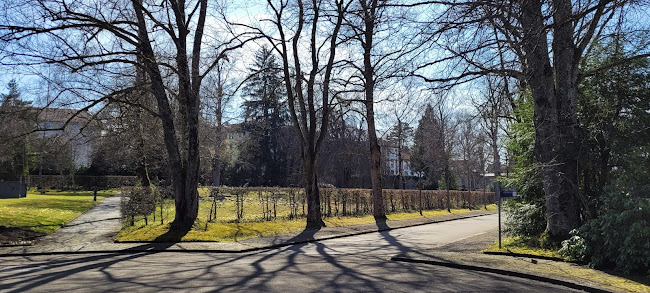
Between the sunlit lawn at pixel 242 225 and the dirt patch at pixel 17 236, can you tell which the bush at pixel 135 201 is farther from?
the dirt patch at pixel 17 236

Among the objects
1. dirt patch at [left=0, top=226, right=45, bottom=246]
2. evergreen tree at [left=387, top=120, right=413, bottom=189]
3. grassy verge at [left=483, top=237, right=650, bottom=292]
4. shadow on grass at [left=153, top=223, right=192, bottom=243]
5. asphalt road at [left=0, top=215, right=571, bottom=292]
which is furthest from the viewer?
evergreen tree at [left=387, top=120, right=413, bottom=189]

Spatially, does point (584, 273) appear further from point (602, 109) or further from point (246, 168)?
point (246, 168)

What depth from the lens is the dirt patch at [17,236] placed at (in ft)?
48.1

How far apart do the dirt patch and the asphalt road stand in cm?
296

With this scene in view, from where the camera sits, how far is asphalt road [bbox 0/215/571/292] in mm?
7918

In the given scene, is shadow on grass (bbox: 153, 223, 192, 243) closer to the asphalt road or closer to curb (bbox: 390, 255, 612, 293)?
the asphalt road

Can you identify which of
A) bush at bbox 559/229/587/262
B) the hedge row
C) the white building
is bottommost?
bush at bbox 559/229/587/262

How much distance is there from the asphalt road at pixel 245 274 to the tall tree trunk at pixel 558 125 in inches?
139

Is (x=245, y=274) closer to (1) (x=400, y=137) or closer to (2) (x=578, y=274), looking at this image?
(2) (x=578, y=274)

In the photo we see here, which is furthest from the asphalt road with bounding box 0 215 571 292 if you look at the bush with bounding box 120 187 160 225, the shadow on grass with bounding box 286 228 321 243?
the bush with bounding box 120 187 160 225

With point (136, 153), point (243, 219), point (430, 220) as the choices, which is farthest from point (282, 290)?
point (136, 153)

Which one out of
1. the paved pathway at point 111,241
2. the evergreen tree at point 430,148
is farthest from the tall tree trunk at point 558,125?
the evergreen tree at point 430,148

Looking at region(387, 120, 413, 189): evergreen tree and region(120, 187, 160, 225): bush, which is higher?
region(387, 120, 413, 189): evergreen tree

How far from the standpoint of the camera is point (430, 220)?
26.8m
